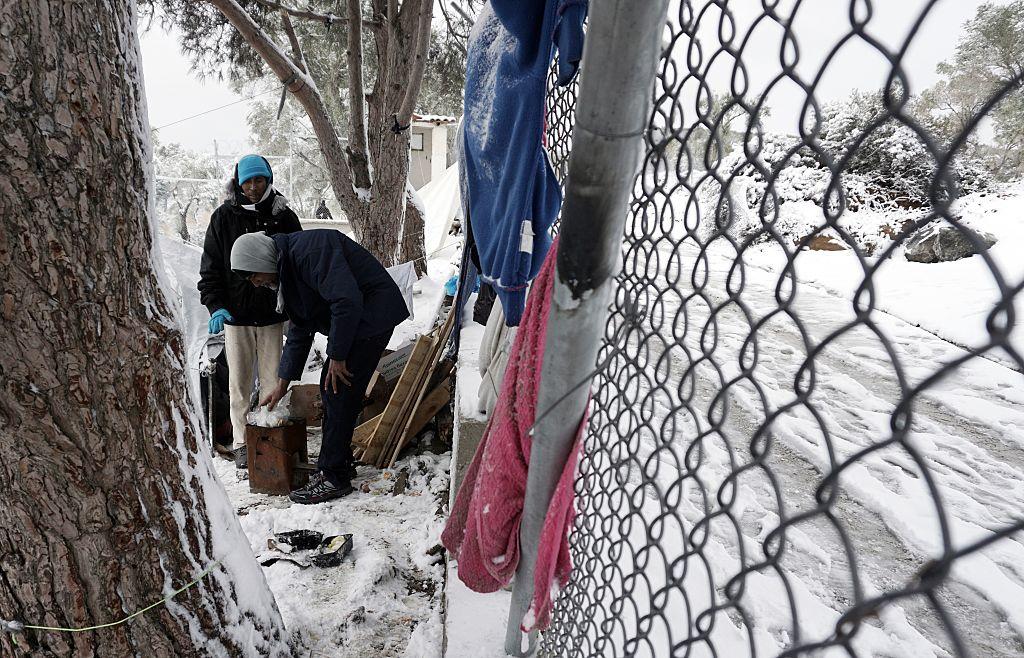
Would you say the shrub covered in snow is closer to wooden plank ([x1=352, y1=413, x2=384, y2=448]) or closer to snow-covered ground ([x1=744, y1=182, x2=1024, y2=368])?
snow-covered ground ([x1=744, y1=182, x2=1024, y2=368])

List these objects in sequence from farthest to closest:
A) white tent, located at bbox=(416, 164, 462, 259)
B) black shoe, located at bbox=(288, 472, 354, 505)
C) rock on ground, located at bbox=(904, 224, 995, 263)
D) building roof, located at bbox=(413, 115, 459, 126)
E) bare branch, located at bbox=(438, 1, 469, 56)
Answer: building roof, located at bbox=(413, 115, 459, 126) → white tent, located at bbox=(416, 164, 462, 259) → bare branch, located at bbox=(438, 1, 469, 56) → black shoe, located at bbox=(288, 472, 354, 505) → rock on ground, located at bbox=(904, 224, 995, 263)

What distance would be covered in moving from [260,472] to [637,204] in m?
3.58

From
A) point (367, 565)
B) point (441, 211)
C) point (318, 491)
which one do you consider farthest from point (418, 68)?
point (367, 565)

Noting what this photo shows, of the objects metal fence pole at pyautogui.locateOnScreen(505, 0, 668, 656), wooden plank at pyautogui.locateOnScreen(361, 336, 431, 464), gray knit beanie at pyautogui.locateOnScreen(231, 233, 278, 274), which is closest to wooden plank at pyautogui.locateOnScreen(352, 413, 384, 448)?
wooden plank at pyautogui.locateOnScreen(361, 336, 431, 464)

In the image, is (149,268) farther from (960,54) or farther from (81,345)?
(960,54)

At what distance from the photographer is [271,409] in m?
3.87

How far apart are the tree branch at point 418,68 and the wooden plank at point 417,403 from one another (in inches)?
134

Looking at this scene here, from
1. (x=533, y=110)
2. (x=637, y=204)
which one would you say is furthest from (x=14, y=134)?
(x=637, y=204)

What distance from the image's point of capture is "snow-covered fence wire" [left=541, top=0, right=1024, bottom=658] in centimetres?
44

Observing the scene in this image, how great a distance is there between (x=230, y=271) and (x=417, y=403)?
5.71 ft

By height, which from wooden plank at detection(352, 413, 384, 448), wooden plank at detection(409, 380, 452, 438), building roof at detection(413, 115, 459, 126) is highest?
building roof at detection(413, 115, 459, 126)

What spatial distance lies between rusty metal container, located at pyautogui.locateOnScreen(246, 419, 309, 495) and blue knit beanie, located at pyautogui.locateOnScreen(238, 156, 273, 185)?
6.09ft

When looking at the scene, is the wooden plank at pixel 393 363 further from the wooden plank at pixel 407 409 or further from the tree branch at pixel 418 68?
the tree branch at pixel 418 68

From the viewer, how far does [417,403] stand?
4.18 metres
